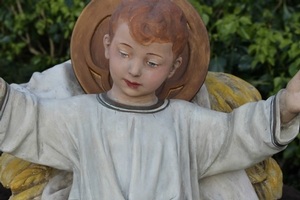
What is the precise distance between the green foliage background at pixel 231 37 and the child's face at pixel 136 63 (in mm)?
1899

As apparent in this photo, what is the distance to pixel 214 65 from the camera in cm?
424

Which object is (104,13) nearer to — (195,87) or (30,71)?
(195,87)

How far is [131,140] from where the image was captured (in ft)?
7.66

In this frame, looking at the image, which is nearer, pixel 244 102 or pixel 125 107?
pixel 125 107

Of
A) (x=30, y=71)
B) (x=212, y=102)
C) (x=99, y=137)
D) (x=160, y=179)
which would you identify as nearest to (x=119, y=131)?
(x=99, y=137)

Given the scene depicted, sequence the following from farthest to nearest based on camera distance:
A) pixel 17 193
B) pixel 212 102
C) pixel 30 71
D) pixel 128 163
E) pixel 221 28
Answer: pixel 30 71 < pixel 221 28 < pixel 212 102 < pixel 17 193 < pixel 128 163

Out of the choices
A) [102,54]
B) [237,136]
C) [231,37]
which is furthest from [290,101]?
[231,37]

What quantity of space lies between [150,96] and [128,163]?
0.26 meters

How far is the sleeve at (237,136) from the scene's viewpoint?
234cm

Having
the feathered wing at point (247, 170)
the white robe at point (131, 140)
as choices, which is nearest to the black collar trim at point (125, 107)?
the white robe at point (131, 140)

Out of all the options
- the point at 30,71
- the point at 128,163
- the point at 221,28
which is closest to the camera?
the point at 128,163

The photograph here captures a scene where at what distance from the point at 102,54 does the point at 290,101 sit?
0.82m

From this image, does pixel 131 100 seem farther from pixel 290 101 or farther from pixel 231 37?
pixel 231 37

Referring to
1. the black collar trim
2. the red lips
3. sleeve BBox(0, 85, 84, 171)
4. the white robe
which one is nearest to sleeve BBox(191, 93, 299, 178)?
the white robe
